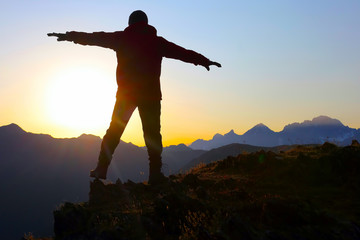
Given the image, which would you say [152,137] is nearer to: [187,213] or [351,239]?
[187,213]

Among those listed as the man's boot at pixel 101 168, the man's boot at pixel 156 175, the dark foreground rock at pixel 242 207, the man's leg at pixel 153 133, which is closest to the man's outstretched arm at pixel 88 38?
the man's leg at pixel 153 133

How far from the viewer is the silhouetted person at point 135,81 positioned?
26.6 ft

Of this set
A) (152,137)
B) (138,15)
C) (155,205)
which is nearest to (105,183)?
(152,137)

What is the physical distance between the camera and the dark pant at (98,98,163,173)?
8078 millimetres

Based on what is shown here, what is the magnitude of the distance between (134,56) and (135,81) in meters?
0.66

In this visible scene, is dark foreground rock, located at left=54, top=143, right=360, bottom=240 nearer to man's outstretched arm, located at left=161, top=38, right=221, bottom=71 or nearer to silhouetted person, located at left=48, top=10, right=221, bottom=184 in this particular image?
silhouetted person, located at left=48, top=10, right=221, bottom=184

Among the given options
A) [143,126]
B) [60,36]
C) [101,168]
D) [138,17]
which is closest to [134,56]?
[138,17]

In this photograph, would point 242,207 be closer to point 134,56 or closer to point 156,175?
point 156,175

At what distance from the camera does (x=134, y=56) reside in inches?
322

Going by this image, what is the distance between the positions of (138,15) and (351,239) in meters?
6.94

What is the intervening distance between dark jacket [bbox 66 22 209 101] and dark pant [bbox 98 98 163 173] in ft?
0.71

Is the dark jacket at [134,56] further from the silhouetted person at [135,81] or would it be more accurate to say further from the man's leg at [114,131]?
the man's leg at [114,131]

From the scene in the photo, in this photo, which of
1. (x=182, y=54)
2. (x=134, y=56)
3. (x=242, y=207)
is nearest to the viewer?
(x=242, y=207)

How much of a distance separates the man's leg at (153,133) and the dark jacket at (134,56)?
24 centimetres
